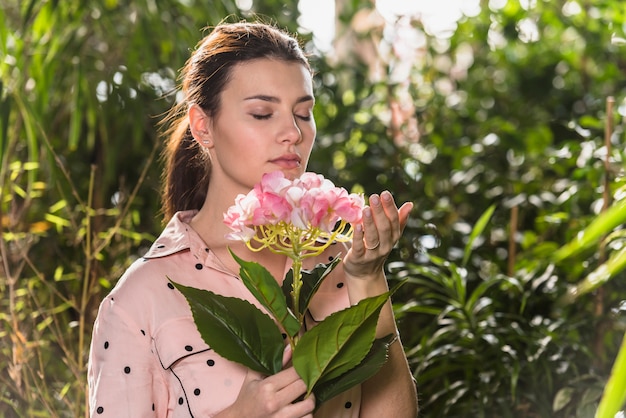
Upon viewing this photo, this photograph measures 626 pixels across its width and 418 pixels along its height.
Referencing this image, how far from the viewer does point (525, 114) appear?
9.55 feet

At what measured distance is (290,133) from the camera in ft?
3.44

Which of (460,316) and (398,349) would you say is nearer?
(398,349)

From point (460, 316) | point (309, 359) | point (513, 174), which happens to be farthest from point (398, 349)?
point (513, 174)

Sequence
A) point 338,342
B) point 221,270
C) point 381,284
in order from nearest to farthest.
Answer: point 338,342
point 381,284
point 221,270

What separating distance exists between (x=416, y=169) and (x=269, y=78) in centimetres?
139

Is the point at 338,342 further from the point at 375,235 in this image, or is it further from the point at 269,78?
the point at 269,78

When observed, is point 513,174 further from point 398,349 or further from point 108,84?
point 398,349

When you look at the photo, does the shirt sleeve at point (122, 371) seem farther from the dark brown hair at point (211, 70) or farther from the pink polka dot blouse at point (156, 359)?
the dark brown hair at point (211, 70)

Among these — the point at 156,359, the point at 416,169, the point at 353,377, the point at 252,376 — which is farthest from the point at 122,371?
the point at 416,169

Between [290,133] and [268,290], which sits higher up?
[290,133]

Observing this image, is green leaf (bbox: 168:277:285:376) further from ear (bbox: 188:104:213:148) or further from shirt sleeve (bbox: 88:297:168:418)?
ear (bbox: 188:104:213:148)

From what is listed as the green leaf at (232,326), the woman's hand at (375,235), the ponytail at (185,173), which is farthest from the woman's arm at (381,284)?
the ponytail at (185,173)

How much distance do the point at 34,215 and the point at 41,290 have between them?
213mm

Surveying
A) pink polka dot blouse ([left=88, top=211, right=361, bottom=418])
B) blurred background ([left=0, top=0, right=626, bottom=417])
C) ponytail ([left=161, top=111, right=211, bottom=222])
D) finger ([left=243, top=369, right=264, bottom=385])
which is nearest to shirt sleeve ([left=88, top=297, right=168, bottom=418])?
pink polka dot blouse ([left=88, top=211, right=361, bottom=418])
